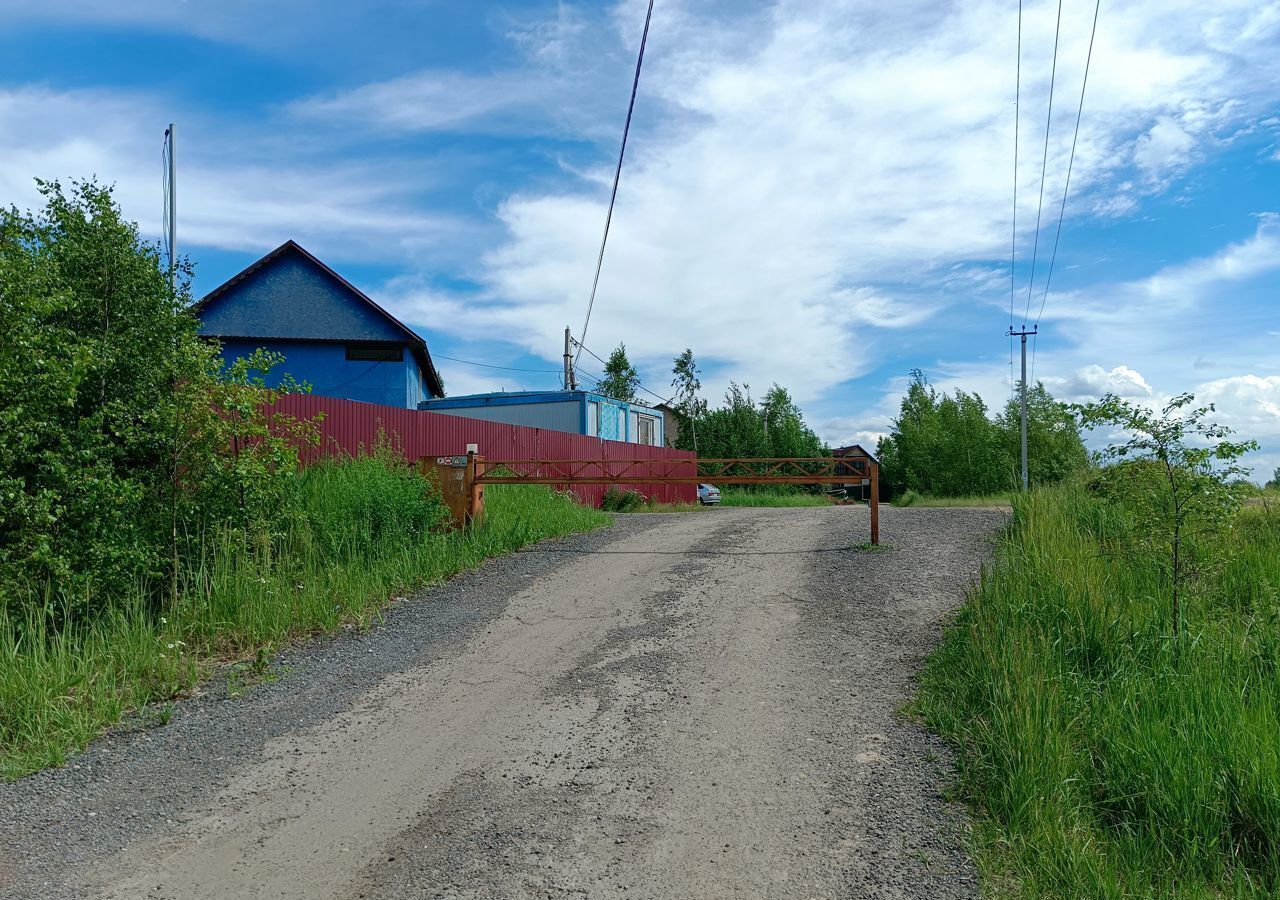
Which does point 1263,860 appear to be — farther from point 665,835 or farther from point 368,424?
point 368,424

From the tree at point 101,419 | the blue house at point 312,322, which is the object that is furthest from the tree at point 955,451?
the tree at point 101,419

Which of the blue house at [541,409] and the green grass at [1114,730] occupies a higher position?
the blue house at [541,409]

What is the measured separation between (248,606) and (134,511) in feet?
6.03

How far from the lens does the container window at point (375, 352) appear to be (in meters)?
24.3

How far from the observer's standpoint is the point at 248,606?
7.46 metres

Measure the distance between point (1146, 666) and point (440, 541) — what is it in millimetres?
7806

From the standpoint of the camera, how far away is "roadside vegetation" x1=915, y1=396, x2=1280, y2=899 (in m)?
3.85

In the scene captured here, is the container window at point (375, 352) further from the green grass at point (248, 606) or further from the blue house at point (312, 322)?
the green grass at point (248, 606)

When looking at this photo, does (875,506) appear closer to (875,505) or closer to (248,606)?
(875,505)

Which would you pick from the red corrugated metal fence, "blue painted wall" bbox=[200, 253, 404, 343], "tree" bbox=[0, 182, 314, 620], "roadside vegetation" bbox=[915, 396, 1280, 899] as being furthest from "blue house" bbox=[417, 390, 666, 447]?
"roadside vegetation" bbox=[915, 396, 1280, 899]

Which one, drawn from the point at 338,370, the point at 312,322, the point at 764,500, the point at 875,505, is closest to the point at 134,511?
the point at 875,505

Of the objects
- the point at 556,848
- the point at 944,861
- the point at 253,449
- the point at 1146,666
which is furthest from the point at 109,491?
the point at 1146,666

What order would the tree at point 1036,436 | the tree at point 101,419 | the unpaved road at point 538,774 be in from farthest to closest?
the tree at point 1036,436 → the tree at point 101,419 → the unpaved road at point 538,774

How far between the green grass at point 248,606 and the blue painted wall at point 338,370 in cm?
1305
